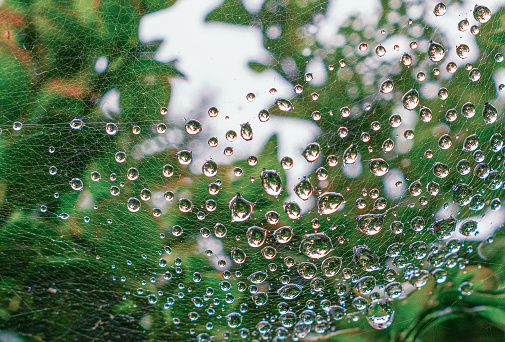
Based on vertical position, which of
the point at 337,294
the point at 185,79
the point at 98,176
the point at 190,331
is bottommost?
the point at 190,331

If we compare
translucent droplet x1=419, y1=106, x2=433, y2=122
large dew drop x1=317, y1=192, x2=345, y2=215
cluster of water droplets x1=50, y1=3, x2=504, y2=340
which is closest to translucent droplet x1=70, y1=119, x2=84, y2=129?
cluster of water droplets x1=50, y1=3, x2=504, y2=340

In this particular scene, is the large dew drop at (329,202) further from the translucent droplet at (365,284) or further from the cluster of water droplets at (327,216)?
the translucent droplet at (365,284)

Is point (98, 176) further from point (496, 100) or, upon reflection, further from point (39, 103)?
point (496, 100)

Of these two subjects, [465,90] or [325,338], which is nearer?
[465,90]

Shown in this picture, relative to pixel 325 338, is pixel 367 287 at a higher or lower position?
higher

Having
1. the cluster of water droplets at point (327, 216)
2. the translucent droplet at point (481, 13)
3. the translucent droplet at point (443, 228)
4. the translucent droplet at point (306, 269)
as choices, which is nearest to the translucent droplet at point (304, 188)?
the cluster of water droplets at point (327, 216)

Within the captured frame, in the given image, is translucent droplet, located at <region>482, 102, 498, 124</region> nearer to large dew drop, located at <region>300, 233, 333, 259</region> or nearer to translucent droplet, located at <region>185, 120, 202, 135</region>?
large dew drop, located at <region>300, 233, 333, 259</region>

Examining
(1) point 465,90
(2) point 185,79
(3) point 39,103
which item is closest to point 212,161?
(2) point 185,79
